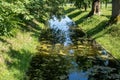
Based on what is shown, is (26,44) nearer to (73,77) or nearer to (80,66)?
(80,66)

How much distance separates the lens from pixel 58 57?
26797mm

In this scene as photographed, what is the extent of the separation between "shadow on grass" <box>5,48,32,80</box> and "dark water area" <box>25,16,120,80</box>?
446 mm

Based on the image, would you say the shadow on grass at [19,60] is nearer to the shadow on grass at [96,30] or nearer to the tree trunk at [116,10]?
the shadow on grass at [96,30]

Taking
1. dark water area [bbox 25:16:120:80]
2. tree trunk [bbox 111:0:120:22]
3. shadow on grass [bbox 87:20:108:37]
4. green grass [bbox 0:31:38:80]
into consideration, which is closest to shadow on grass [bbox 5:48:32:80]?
green grass [bbox 0:31:38:80]

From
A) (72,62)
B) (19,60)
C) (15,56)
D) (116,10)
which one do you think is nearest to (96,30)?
(116,10)

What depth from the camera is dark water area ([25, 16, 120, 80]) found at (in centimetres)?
2153

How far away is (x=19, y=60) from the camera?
22.7m

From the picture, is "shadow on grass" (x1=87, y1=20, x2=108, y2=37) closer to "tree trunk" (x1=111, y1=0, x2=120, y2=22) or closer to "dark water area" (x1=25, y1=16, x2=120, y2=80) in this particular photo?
"tree trunk" (x1=111, y1=0, x2=120, y2=22)

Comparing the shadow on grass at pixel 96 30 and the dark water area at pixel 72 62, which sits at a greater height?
the shadow on grass at pixel 96 30

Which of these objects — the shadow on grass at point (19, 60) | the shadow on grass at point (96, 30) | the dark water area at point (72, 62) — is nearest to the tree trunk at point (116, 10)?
the shadow on grass at point (96, 30)

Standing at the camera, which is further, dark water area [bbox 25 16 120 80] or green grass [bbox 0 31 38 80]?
dark water area [bbox 25 16 120 80]

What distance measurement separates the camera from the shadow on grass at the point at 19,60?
818 inches

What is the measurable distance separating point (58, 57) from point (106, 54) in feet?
15.7

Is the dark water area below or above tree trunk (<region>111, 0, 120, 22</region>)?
below
